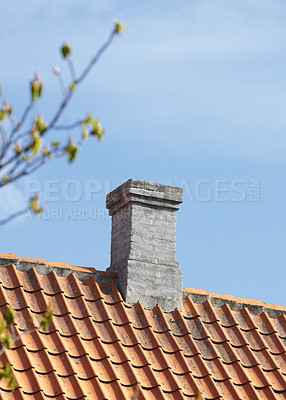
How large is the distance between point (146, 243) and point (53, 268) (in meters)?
1.12

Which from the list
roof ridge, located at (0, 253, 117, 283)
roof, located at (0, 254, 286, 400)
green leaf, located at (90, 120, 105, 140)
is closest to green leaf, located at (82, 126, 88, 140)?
green leaf, located at (90, 120, 105, 140)

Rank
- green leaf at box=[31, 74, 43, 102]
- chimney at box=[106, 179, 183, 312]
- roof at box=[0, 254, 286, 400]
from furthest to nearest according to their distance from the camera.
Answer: chimney at box=[106, 179, 183, 312] < roof at box=[0, 254, 286, 400] < green leaf at box=[31, 74, 43, 102]

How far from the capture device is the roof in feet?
23.3

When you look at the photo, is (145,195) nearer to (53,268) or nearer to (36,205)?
(53,268)

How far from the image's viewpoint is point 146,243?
343 inches

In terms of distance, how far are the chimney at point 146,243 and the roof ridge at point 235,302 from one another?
12.9 inches

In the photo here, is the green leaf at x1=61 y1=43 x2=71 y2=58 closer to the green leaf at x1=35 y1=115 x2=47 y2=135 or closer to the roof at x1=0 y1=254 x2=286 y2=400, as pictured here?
the green leaf at x1=35 y1=115 x2=47 y2=135

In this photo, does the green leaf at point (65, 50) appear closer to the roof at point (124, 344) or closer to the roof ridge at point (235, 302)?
the roof at point (124, 344)

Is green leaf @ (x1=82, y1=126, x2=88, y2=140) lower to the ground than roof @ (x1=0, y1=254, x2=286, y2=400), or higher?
higher

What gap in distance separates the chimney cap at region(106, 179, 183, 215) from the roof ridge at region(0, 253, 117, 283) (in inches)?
36.1

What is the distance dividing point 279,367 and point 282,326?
0.83m

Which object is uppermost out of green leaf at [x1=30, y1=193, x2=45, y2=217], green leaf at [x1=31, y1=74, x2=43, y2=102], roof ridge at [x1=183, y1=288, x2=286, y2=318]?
green leaf at [x1=31, y1=74, x2=43, y2=102]

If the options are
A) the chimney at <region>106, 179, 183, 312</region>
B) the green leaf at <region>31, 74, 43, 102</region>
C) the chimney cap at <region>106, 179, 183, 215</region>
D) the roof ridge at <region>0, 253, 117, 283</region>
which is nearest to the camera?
the green leaf at <region>31, 74, 43, 102</region>

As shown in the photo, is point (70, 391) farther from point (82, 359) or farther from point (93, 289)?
point (93, 289)
